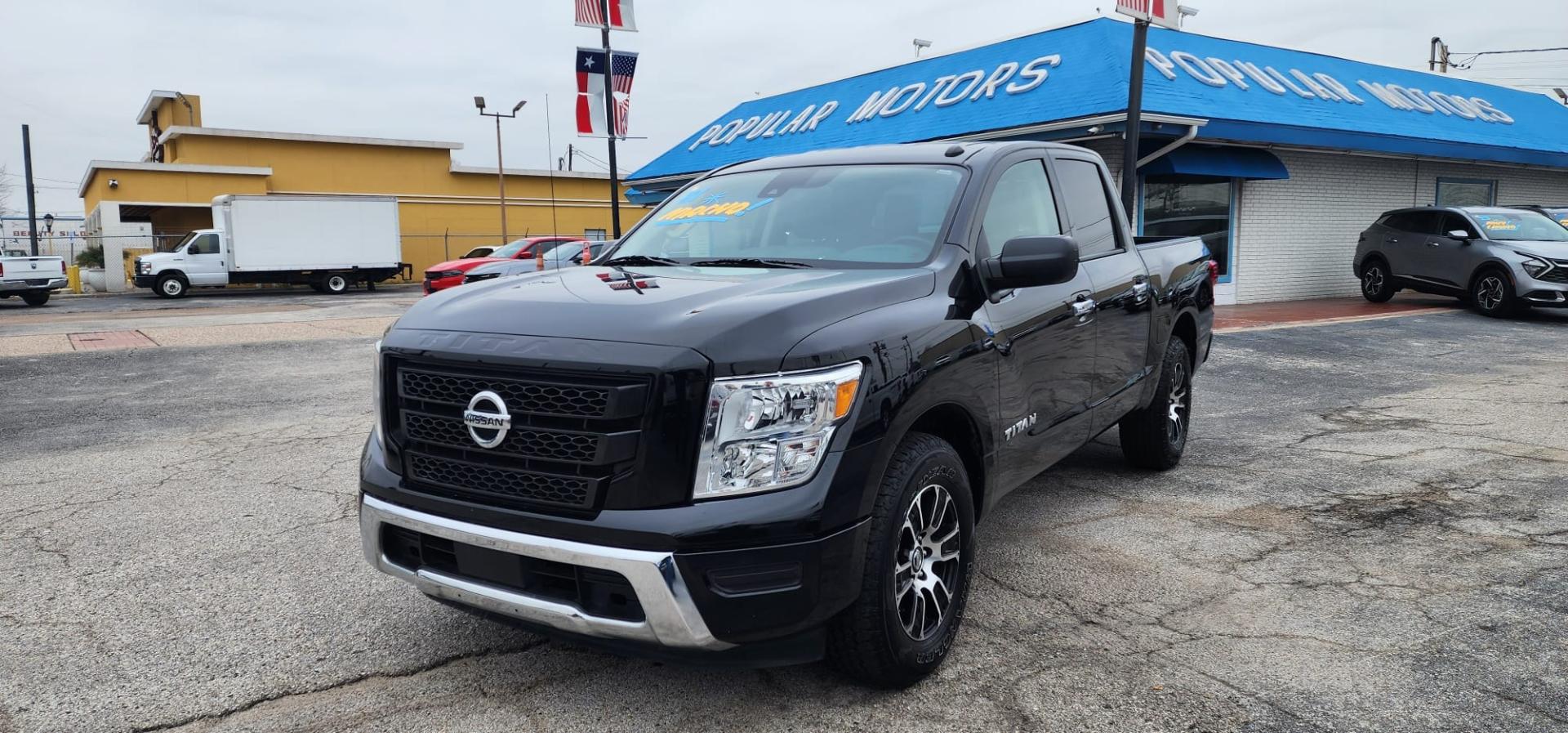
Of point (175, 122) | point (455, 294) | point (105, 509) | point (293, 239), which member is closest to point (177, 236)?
point (293, 239)

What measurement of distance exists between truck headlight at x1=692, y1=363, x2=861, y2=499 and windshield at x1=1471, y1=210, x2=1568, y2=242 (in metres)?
16.7

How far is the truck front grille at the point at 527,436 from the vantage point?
8.79 feet

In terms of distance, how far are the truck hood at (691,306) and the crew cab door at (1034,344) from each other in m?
0.52

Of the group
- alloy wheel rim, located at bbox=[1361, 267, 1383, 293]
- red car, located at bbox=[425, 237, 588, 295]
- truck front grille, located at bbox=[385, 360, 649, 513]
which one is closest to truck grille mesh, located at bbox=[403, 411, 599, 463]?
truck front grille, located at bbox=[385, 360, 649, 513]

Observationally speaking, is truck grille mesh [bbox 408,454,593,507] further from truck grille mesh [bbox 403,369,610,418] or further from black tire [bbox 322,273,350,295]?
black tire [bbox 322,273,350,295]

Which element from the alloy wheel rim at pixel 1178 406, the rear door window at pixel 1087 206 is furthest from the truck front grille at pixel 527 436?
the alloy wheel rim at pixel 1178 406

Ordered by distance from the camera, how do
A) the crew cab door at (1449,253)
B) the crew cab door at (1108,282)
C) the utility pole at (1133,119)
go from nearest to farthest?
the crew cab door at (1108,282) → the utility pole at (1133,119) → the crew cab door at (1449,253)

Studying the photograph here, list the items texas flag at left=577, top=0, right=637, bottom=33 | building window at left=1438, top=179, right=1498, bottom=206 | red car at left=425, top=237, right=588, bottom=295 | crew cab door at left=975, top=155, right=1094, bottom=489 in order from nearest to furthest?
crew cab door at left=975, top=155, right=1094, bottom=489, texas flag at left=577, top=0, right=637, bottom=33, building window at left=1438, top=179, right=1498, bottom=206, red car at left=425, top=237, right=588, bottom=295

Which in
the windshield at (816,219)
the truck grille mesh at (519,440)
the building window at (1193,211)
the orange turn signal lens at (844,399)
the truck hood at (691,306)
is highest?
the building window at (1193,211)

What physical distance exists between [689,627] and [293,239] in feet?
96.5

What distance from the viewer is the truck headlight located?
2.65 meters

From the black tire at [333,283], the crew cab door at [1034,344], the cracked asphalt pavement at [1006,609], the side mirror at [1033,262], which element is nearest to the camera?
the cracked asphalt pavement at [1006,609]

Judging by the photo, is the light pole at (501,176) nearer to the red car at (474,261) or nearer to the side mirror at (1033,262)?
the red car at (474,261)

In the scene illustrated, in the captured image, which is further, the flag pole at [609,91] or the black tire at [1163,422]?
the flag pole at [609,91]
